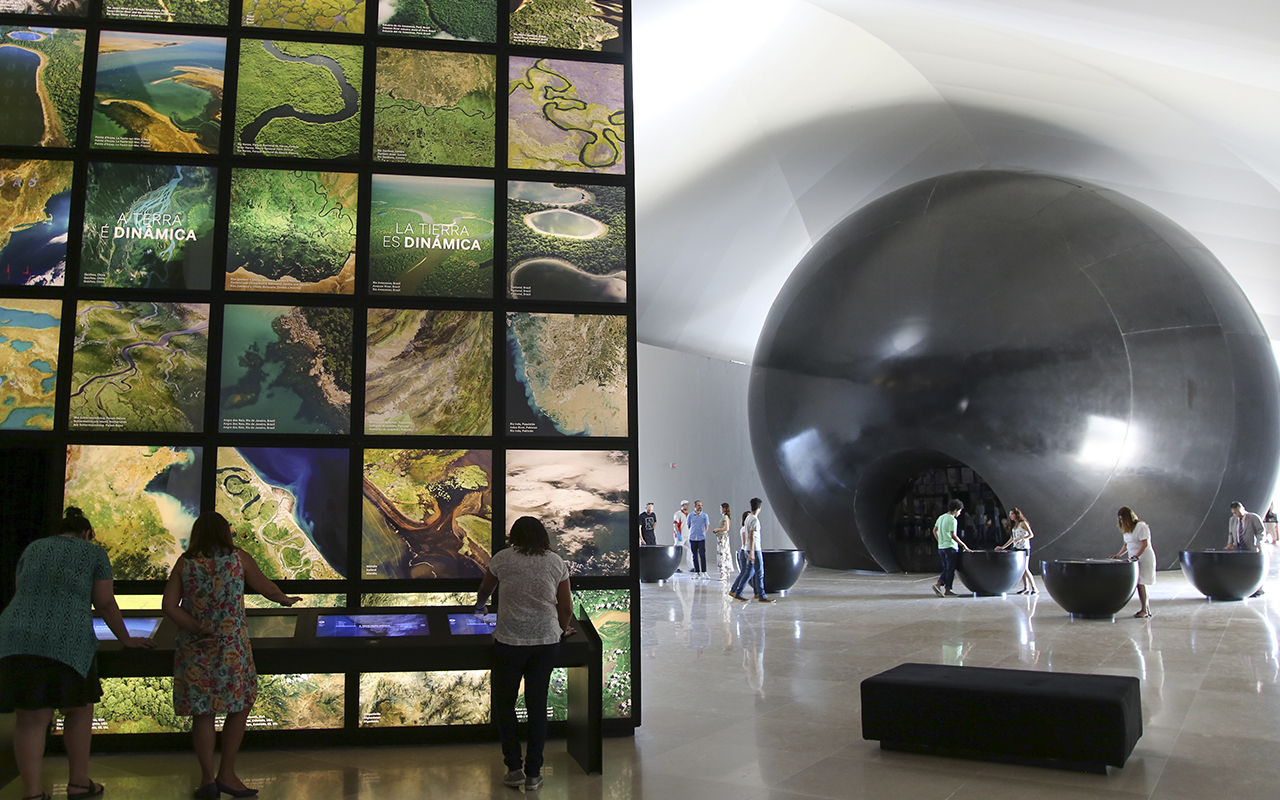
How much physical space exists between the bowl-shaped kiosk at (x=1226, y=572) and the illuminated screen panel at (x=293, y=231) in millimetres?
10589

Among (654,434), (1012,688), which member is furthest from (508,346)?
(654,434)

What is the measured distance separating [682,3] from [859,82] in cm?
525

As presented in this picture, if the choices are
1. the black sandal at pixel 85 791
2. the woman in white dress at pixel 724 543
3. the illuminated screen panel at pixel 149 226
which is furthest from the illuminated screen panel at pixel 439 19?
the woman in white dress at pixel 724 543

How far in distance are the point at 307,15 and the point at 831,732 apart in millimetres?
5334

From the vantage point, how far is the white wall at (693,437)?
2258 cm

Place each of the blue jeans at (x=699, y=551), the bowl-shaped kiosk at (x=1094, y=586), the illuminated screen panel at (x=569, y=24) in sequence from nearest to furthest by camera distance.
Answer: the illuminated screen panel at (x=569, y=24), the bowl-shaped kiosk at (x=1094, y=586), the blue jeans at (x=699, y=551)

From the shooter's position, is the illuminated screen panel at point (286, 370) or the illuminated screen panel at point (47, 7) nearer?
the illuminated screen panel at point (286, 370)

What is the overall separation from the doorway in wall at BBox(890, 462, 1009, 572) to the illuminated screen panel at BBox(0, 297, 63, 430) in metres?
13.3

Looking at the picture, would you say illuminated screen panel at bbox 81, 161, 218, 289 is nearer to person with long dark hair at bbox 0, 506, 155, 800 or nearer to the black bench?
person with long dark hair at bbox 0, 506, 155, 800

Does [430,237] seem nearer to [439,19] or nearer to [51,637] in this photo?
[439,19]

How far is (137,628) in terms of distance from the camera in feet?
16.0

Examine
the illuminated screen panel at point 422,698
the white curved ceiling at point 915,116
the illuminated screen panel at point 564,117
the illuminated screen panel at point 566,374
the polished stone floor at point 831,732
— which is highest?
the white curved ceiling at point 915,116

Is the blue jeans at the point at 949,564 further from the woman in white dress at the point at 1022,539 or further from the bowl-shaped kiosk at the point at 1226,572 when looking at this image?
the bowl-shaped kiosk at the point at 1226,572

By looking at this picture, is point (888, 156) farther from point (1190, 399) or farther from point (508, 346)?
point (508, 346)
